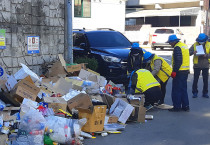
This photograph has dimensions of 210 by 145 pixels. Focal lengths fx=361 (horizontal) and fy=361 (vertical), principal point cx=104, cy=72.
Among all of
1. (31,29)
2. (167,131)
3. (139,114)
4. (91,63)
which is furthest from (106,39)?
(167,131)

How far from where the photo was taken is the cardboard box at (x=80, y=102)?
6.88 m

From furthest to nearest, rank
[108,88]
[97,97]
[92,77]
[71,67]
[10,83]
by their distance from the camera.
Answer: [71,67]
[92,77]
[108,88]
[97,97]
[10,83]

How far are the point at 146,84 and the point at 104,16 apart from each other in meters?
20.2

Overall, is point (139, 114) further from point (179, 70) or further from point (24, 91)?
A: point (24, 91)

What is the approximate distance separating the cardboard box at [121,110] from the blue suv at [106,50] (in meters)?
3.19

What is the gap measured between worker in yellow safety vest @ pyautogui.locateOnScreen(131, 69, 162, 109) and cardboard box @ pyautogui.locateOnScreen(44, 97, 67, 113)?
177 centimetres

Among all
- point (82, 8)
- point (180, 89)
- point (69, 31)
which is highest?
point (82, 8)

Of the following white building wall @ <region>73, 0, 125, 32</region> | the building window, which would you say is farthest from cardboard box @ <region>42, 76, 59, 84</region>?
the building window

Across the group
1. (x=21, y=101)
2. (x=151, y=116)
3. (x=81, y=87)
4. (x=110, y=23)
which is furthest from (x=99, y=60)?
(x=110, y=23)

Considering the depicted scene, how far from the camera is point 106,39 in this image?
1173 centimetres

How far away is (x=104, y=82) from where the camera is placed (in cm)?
904

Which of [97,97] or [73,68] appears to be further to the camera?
[73,68]

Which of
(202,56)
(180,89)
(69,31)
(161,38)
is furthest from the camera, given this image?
(161,38)

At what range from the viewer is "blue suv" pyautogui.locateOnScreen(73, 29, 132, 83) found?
34.3 ft
